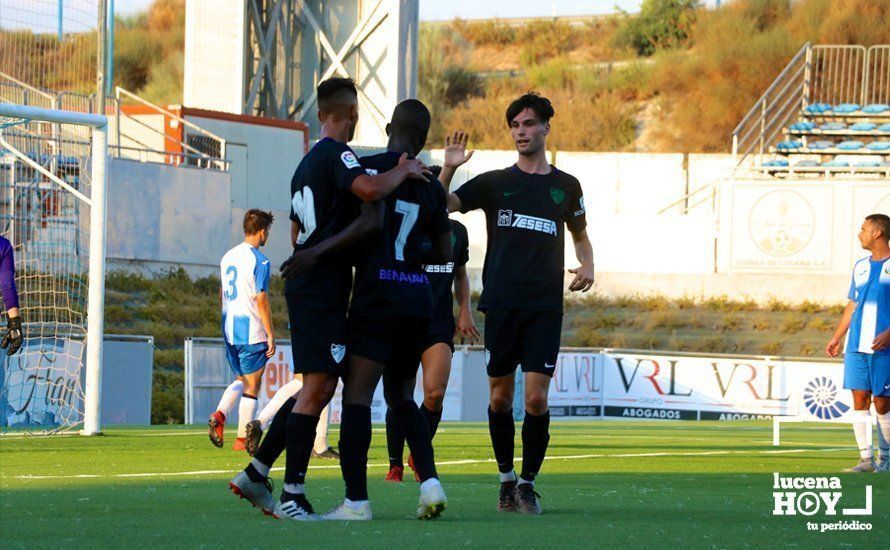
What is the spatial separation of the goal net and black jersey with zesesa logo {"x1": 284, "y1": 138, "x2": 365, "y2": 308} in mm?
7780

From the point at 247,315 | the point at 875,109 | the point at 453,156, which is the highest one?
the point at 875,109

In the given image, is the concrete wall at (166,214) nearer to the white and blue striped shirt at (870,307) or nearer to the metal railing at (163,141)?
the metal railing at (163,141)

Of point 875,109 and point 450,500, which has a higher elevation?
point 875,109

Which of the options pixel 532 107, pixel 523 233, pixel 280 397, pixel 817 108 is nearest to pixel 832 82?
pixel 817 108

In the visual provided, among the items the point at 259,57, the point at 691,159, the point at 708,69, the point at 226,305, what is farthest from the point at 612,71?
the point at 226,305

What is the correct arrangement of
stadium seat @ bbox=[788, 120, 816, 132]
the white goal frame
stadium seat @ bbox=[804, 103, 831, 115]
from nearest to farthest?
1. the white goal frame
2. stadium seat @ bbox=[788, 120, 816, 132]
3. stadium seat @ bbox=[804, 103, 831, 115]

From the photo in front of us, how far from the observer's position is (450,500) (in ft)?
26.4

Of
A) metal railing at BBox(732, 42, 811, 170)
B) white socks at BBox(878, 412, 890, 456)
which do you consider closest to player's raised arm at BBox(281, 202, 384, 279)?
white socks at BBox(878, 412, 890, 456)

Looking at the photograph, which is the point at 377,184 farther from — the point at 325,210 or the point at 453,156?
the point at 453,156

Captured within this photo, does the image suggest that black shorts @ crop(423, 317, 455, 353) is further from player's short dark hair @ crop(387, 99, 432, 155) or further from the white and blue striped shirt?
the white and blue striped shirt

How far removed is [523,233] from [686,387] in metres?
18.7

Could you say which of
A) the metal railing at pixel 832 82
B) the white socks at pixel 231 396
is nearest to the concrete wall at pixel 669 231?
the metal railing at pixel 832 82

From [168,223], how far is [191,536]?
1044 inches

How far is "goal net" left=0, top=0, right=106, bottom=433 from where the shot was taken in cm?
1447
